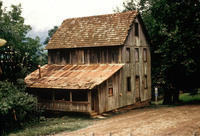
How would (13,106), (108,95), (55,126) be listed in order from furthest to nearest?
(108,95)
(55,126)
(13,106)

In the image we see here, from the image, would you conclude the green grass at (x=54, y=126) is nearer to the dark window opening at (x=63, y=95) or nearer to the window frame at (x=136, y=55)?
the dark window opening at (x=63, y=95)

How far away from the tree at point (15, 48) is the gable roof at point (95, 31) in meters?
4.05

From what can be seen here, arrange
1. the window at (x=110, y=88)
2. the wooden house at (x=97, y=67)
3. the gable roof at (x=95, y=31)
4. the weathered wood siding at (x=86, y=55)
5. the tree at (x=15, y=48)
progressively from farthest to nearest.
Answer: the gable roof at (x=95, y=31) < the weathered wood siding at (x=86, y=55) < the window at (x=110, y=88) < the wooden house at (x=97, y=67) < the tree at (x=15, y=48)

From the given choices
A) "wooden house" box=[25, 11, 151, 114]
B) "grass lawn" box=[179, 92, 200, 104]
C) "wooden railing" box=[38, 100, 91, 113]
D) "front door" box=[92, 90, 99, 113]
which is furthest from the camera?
"grass lawn" box=[179, 92, 200, 104]

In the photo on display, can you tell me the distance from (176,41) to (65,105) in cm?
1280

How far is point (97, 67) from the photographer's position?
27.6 meters

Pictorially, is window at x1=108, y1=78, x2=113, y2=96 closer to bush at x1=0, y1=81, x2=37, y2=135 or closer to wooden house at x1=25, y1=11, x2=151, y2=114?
wooden house at x1=25, y1=11, x2=151, y2=114

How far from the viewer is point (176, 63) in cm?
3002

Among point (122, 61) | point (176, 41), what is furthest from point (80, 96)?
point (176, 41)

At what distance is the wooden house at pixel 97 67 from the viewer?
25031 millimetres

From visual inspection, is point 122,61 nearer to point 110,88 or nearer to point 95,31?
point 110,88

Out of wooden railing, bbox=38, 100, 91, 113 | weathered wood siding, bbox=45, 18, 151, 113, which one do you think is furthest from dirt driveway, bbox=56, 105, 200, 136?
weathered wood siding, bbox=45, 18, 151, 113

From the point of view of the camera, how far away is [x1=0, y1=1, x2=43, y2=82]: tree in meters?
21.7

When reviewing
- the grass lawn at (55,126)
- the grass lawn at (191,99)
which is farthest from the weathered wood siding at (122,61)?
the grass lawn at (191,99)
